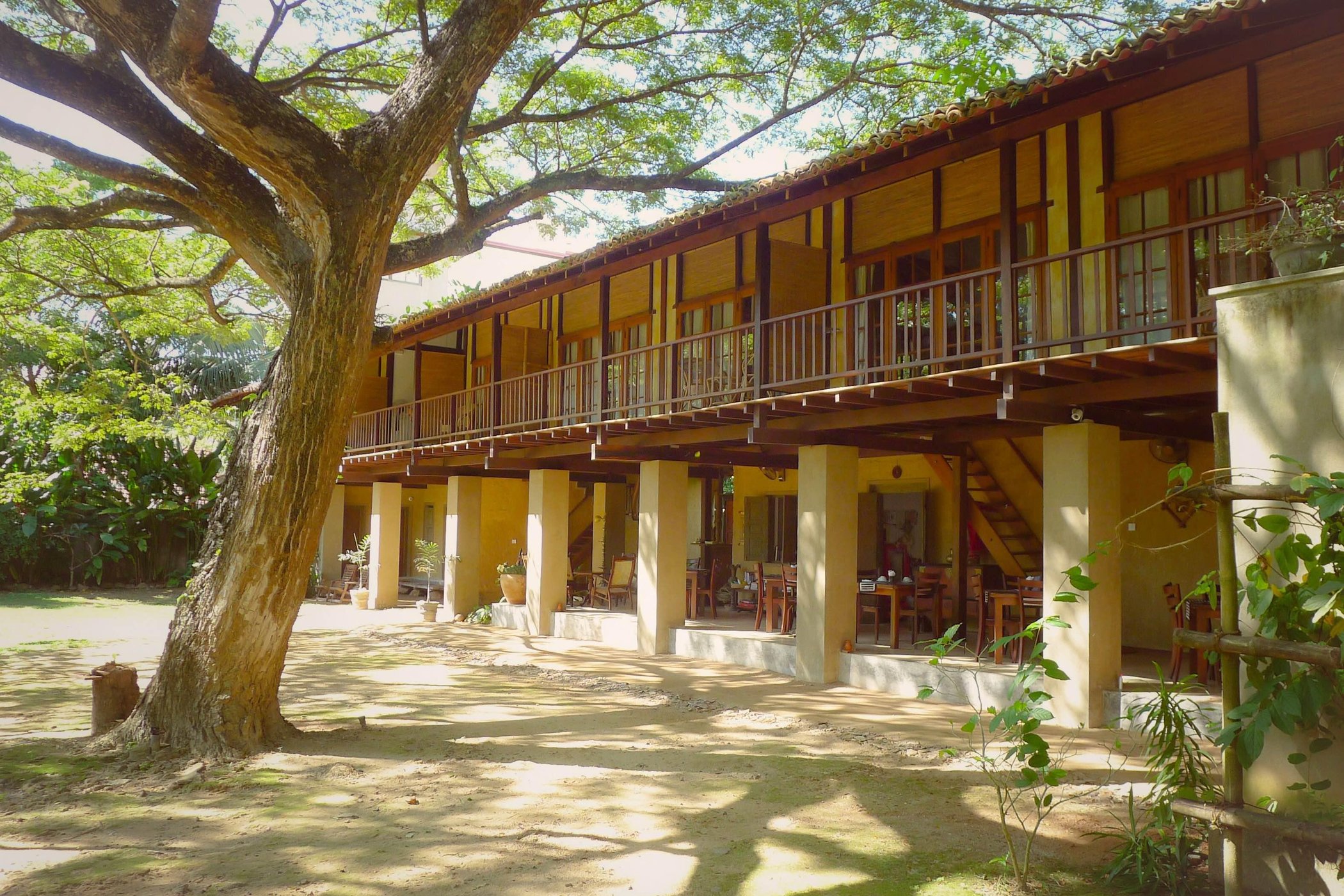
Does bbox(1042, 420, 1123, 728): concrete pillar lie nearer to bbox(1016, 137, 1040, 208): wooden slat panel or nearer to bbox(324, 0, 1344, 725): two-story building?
bbox(324, 0, 1344, 725): two-story building

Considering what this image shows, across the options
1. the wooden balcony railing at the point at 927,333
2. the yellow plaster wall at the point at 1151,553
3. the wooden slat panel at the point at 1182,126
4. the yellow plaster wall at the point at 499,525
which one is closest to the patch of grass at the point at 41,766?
the wooden balcony railing at the point at 927,333

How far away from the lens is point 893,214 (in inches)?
445

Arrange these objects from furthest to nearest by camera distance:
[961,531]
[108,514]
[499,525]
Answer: [108,514] < [499,525] < [961,531]

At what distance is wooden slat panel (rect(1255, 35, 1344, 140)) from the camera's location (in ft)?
25.0

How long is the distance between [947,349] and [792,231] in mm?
3579

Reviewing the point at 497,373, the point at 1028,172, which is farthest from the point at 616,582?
the point at 1028,172

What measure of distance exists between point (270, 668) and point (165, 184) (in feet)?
12.9

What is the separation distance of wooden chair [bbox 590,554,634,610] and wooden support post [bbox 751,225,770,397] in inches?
257

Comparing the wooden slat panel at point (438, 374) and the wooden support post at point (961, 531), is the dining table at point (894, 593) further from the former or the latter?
the wooden slat panel at point (438, 374)

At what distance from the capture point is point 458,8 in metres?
7.42

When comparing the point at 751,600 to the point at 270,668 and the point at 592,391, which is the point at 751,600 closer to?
the point at 592,391

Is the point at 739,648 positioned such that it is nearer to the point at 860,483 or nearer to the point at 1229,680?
the point at 860,483

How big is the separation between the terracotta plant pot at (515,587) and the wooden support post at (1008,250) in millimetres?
10512

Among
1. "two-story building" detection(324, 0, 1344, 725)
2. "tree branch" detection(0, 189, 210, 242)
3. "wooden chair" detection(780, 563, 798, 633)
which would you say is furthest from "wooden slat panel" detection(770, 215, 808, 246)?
"tree branch" detection(0, 189, 210, 242)
